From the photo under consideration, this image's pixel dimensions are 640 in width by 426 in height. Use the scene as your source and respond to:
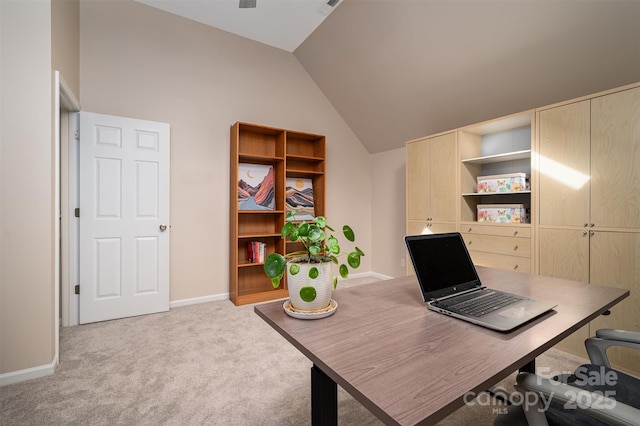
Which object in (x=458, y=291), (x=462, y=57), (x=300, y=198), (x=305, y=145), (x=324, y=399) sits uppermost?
(x=462, y=57)

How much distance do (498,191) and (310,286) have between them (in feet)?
8.39

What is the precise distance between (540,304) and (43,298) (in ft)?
9.45

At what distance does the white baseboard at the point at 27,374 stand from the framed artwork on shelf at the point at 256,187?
85.7 inches

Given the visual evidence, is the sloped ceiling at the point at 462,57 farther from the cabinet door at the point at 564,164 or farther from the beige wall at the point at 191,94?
the beige wall at the point at 191,94

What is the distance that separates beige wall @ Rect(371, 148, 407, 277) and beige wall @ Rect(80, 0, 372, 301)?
1.46 meters

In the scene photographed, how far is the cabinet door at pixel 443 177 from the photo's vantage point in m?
3.15

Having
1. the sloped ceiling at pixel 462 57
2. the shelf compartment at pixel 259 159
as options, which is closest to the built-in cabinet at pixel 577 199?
the sloped ceiling at pixel 462 57

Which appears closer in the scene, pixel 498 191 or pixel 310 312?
pixel 310 312

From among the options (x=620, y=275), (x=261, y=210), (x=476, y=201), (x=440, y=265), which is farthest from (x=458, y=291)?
(x=261, y=210)

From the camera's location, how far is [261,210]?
12.3 feet

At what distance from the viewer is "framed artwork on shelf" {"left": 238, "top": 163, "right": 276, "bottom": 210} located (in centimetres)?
374

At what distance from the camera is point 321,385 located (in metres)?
0.88

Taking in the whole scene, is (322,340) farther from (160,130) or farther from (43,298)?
(160,130)

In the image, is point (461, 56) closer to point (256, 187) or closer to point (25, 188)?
point (256, 187)
